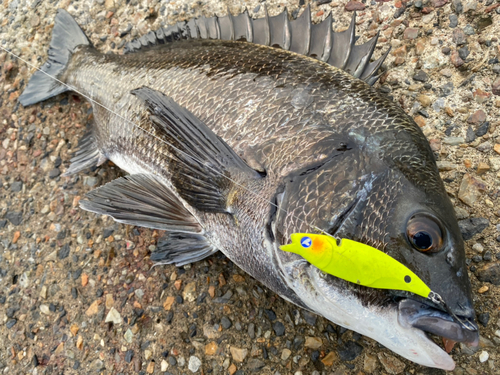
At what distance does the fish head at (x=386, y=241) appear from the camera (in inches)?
48.8

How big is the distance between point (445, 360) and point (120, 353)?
1760 millimetres

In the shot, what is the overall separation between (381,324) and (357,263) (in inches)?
9.2

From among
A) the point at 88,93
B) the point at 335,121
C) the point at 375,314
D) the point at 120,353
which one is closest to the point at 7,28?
the point at 88,93

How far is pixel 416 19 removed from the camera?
2367mm

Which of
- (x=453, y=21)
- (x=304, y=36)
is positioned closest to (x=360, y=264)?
(x=304, y=36)

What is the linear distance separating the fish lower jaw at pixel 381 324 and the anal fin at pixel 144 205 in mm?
867

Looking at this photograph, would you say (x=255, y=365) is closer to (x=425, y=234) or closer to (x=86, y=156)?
(x=425, y=234)

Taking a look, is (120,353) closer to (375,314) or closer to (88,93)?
(375,314)

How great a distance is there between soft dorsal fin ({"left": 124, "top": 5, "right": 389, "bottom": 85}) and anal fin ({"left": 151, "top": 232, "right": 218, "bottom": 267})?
1.21 meters

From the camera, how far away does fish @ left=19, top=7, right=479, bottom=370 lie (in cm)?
130

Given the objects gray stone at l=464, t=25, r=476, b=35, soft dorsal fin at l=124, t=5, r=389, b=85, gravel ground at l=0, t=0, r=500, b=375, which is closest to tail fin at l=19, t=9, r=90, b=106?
gravel ground at l=0, t=0, r=500, b=375

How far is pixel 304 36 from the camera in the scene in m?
2.12

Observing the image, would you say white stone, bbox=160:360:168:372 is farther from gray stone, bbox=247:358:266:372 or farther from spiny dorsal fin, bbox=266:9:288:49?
spiny dorsal fin, bbox=266:9:288:49

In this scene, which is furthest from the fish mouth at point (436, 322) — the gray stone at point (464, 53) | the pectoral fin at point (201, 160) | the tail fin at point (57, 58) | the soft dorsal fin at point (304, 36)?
the tail fin at point (57, 58)
